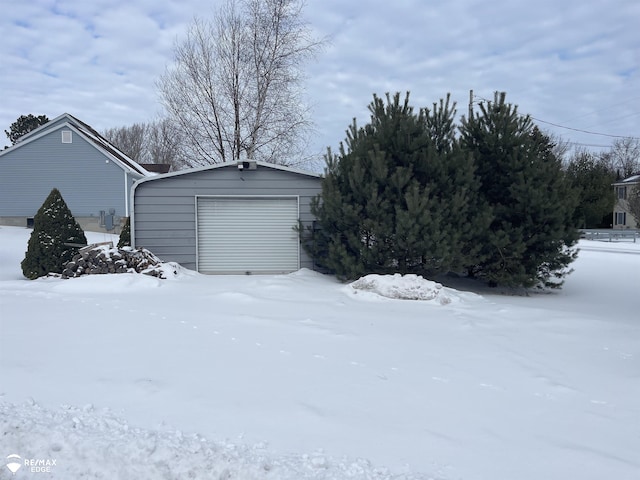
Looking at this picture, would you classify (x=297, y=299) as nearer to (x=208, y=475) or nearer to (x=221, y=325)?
(x=221, y=325)

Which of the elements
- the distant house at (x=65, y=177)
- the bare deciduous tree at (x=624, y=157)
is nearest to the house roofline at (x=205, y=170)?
the distant house at (x=65, y=177)

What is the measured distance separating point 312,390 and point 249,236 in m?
8.59

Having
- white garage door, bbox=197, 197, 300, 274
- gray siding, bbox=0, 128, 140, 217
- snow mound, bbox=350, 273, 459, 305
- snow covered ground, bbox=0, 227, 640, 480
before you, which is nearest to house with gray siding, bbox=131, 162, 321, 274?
white garage door, bbox=197, 197, 300, 274

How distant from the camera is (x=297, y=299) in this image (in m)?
8.87

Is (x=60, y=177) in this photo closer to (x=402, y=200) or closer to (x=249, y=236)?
(x=249, y=236)

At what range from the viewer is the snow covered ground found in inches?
124

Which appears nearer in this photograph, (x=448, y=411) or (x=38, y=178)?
(x=448, y=411)

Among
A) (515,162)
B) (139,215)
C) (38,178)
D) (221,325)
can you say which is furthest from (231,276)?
(38,178)

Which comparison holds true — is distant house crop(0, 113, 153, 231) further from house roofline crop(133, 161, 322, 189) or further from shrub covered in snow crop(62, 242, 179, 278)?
shrub covered in snow crop(62, 242, 179, 278)

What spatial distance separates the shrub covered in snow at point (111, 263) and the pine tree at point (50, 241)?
133 centimetres

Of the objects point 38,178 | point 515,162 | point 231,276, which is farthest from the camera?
point 38,178

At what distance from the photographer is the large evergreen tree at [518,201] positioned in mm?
11039

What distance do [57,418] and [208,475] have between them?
135 centimetres

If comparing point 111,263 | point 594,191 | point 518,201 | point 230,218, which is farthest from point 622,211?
point 111,263
